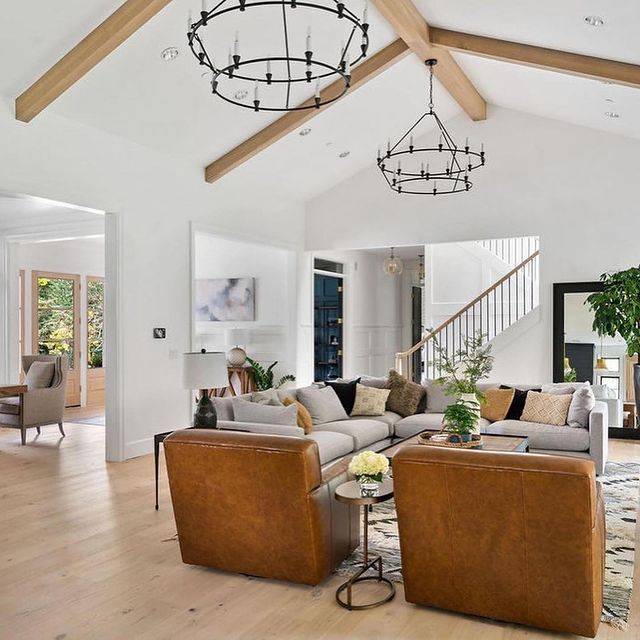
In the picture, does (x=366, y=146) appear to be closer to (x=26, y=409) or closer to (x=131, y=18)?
(x=131, y=18)

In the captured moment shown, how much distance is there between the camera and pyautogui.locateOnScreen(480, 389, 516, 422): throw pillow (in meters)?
6.52

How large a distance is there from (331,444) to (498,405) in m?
1.99

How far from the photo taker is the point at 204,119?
665cm

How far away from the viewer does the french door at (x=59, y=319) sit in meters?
10.4

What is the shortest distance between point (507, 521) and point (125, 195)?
5.17 metres

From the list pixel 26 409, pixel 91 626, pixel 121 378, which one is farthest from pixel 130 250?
pixel 91 626

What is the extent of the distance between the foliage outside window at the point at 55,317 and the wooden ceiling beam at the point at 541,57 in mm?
7241

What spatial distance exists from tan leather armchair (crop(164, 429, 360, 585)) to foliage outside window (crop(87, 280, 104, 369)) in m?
8.35

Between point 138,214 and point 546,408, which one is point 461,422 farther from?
point 138,214

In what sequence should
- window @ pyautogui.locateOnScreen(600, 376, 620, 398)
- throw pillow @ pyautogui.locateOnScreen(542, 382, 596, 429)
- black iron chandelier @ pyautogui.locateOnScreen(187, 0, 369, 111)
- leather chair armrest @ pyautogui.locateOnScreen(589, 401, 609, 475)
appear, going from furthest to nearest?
window @ pyautogui.locateOnScreen(600, 376, 620, 398) < throw pillow @ pyautogui.locateOnScreen(542, 382, 596, 429) < leather chair armrest @ pyautogui.locateOnScreen(589, 401, 609, 475) < black iron chandelier @ pyautogui.locateOnScreen(187, 0, 369, 111)

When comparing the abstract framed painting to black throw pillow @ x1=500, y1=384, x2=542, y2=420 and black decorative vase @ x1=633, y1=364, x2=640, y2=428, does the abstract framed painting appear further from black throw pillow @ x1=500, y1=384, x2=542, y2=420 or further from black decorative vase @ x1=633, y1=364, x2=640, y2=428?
black decorative vase @ x1=633, y1=364, x2=640, y2=428

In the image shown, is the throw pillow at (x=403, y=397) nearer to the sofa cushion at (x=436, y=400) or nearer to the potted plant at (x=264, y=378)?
the sofa cushion at (x=436, y=400)

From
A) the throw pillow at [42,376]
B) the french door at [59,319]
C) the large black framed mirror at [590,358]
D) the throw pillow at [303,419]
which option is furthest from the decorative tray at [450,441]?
the french door at [59,319]

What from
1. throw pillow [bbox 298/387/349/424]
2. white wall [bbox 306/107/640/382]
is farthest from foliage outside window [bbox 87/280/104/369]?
throw pillow [bbox 298/387/349/424]
